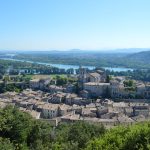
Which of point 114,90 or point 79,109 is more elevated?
point 114,90

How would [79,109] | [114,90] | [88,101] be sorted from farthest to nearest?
1. [114,90]
2. [88,101]
3. [79,109]

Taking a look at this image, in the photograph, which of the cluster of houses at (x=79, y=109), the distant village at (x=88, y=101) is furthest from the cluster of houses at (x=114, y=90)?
the cluster of houses at (x=79, y=109)

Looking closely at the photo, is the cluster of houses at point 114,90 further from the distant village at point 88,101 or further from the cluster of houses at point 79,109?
the cluster of houses at point 79,109

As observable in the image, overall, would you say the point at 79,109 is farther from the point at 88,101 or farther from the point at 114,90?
the point at 114,90

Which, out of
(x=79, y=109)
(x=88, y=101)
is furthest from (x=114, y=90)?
(x=79, y=109)

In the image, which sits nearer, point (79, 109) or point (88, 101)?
point (79, 109)

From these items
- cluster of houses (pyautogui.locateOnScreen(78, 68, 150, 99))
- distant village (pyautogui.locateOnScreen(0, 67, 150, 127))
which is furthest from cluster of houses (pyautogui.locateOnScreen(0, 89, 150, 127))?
cluster of houses (pyautogui.locateOnScreen(78, 68, 150, 99))

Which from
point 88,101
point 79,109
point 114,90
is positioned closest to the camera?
point 79,109

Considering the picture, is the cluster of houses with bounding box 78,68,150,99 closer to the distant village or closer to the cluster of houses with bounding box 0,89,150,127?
the distant village

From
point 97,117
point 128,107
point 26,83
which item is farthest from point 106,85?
point 26,83
